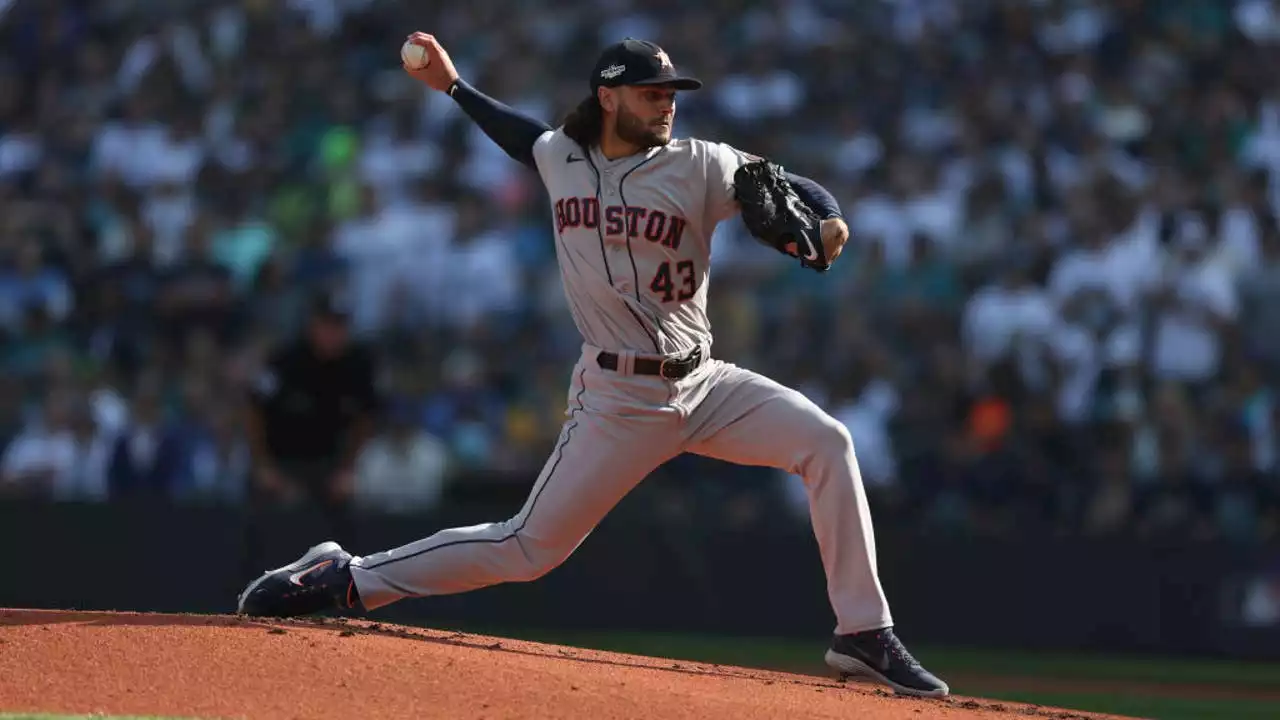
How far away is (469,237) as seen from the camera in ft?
39.8

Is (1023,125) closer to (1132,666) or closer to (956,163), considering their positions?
(956,163)

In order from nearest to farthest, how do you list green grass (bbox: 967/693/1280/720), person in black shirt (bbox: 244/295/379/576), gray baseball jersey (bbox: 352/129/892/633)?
gray baseball jersey (bbox: 352/129/892/633), green grass (bbox: 967/693/1280/720), person in black shirt (bbox: 244/295/379/576)

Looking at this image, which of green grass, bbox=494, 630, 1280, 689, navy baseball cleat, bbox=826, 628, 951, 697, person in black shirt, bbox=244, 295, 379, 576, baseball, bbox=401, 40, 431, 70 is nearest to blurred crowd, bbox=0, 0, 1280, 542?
green grass, bbox=494, 630, 1280, 689

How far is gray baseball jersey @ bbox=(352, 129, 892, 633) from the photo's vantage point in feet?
18.3

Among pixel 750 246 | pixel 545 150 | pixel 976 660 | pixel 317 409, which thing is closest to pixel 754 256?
pixel 750 246

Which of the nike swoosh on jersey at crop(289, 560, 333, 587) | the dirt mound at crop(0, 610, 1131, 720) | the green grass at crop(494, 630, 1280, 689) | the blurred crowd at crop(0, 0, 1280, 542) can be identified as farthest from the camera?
the blurred crowd at crop(0, 0, 1280, 542)

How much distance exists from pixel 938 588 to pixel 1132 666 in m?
1.19

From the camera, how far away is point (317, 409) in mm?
9664

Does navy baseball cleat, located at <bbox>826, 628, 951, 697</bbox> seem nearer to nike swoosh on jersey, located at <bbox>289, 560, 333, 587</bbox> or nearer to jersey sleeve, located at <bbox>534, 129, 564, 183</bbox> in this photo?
nike swoosh on jersey, located at <bbox>289, 560, 333, 587</bbox>

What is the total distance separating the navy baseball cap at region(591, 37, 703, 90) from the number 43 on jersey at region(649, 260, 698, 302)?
1.82 ft

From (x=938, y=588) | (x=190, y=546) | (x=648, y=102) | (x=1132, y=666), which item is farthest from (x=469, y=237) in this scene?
(x=648, y=102)

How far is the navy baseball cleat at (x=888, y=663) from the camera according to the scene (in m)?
5.61

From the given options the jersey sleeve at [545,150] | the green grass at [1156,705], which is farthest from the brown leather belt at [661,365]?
the green grass at [1156,705]

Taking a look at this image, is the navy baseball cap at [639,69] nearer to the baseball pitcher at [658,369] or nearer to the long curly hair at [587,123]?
the baseball pitcher at [658,369]
